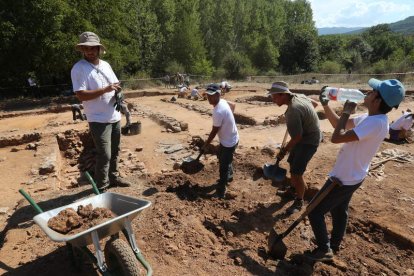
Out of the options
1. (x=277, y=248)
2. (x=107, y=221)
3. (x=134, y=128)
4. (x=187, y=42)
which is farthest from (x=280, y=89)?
(x=187, y=42)

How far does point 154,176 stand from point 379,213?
3.37 meters

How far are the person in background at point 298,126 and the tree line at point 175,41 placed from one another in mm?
15317

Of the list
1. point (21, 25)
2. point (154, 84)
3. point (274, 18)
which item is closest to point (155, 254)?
point (21, 25)

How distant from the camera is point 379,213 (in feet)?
14.1

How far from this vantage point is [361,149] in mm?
2896

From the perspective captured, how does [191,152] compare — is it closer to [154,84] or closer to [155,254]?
[155,254]

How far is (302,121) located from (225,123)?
1.14 m

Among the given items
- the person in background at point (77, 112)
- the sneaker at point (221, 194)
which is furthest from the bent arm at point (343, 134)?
the person in background at point (77, 112)

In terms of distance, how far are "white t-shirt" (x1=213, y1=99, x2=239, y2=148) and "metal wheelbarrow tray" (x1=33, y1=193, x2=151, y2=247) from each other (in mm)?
1989

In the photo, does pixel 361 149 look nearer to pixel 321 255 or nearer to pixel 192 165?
pixel 321 255

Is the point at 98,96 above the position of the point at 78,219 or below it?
above

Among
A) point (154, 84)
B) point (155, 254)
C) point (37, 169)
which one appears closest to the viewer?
point (155, 254)

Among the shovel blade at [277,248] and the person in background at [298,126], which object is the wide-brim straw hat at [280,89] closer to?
the person in background at [298,126]

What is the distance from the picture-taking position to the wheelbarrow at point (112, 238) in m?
2.56
